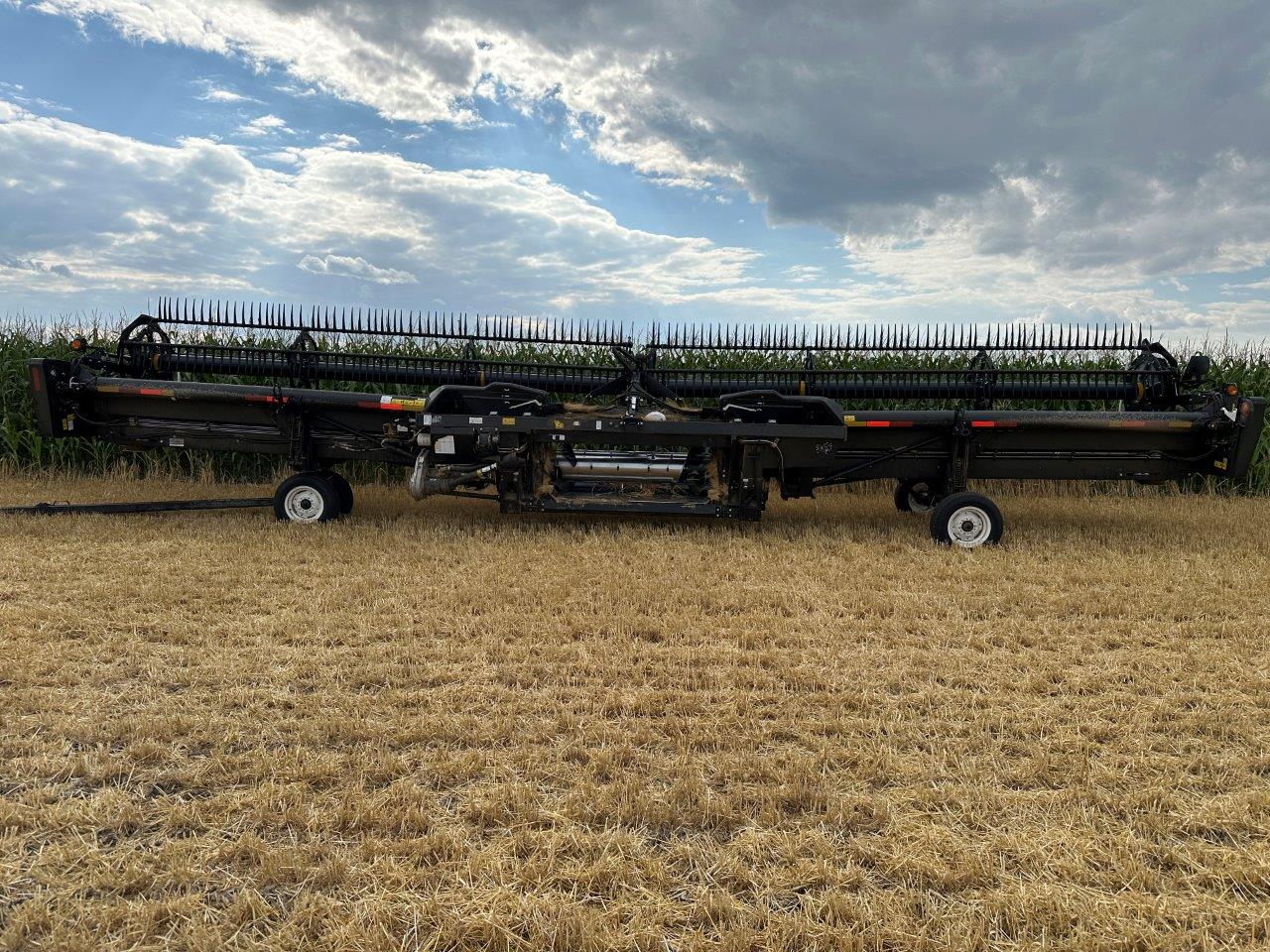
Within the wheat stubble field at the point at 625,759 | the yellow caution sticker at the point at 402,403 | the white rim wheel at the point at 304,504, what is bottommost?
the wheat stubble field at the point at 625,759

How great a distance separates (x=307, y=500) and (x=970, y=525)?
5779 millimetres

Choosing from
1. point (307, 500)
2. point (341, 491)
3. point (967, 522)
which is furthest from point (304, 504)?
point (967, 522)

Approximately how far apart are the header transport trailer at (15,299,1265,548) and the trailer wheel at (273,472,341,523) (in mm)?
13

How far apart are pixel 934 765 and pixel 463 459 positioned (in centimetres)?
520

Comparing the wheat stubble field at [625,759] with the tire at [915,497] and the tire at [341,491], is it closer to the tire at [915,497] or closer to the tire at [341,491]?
the tire at [341,491]

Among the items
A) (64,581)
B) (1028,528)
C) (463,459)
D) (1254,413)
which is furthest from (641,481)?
(1254,413)

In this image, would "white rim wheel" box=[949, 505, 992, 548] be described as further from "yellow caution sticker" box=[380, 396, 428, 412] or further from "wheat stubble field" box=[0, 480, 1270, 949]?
"yellow caution sticker" box=[380, 396, 428, 412]

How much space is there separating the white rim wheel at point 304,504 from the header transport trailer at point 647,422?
12 millimetres

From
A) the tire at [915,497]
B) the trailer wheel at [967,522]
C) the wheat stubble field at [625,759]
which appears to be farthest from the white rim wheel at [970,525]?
the tire at [915,497]

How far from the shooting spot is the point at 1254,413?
23.6ft

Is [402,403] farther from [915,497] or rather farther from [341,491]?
[915,497]

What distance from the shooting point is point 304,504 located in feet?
25.3

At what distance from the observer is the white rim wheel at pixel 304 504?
301 inches

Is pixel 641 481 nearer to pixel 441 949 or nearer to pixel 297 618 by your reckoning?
pixel 297 618
